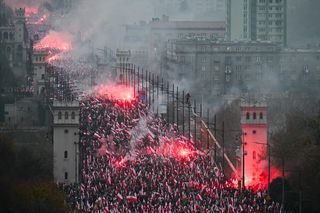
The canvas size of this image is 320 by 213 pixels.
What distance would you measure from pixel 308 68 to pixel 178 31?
67.6ft

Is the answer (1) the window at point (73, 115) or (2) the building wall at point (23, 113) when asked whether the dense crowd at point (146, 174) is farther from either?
(2) the building wall at point (23, 113)

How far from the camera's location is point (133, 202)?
32125 mm

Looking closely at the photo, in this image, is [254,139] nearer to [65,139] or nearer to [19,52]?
[65,139]

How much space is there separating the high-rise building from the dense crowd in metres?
29.3

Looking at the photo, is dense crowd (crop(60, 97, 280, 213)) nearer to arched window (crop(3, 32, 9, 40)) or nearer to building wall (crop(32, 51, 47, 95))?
building wall (crop(32, 51, 47, 95))

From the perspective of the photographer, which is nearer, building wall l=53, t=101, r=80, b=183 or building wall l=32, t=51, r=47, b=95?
building wall l=53, t=101, r=80, b=183

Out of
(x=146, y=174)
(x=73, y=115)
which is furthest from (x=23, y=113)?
(x=146, y=174)

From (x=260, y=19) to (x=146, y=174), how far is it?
133 ft

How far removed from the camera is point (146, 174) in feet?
116

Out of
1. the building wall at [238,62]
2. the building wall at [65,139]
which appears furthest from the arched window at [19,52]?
the building wall at [65,139]

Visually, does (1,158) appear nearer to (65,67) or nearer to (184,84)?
(184,84)

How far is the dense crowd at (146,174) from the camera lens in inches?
1258

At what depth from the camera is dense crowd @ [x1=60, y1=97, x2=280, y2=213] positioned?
31953 mm

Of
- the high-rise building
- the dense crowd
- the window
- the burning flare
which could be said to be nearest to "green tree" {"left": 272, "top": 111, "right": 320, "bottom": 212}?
the dense crowd
